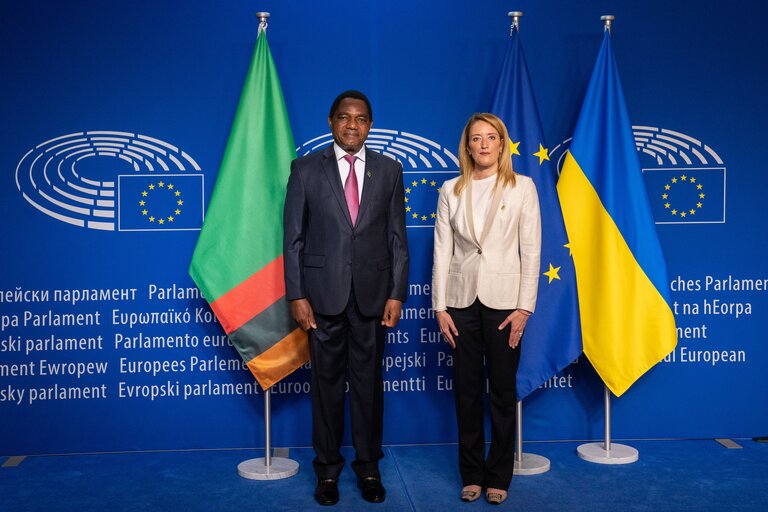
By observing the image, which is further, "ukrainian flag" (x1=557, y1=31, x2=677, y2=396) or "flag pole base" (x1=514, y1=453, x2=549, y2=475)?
"ukrainian flag" (x1=557, y1=31, x2=677, y2=396)

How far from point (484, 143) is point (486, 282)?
591 millimetres

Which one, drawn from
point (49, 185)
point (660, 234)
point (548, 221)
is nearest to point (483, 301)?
point (548, 221)

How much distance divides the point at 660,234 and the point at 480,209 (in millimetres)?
1432

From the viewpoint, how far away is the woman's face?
3.15 meters

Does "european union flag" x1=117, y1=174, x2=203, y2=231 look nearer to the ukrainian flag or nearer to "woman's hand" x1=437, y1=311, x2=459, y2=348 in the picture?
"woman's hand" x1=437, y1=311, x2=459, y2=348

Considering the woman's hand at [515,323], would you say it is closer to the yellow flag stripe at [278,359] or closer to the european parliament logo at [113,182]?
the yellow flag stripe at [278,359]

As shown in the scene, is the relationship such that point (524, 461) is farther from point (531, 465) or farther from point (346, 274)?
point (346, 274)

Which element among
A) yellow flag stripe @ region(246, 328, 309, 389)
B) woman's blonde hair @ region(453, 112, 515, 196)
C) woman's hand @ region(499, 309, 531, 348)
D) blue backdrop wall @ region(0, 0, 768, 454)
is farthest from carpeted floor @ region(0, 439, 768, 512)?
woman's blonde hair @ region(453, 112, 515, 196)

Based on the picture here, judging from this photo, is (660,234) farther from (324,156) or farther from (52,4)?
(52,4)

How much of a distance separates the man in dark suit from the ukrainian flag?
40.6 inches

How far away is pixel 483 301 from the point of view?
3.10 metres

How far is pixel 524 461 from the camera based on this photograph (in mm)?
3666

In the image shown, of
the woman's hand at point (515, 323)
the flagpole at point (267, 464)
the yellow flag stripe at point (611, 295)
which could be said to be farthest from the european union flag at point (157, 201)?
the yellow flag stripe at point (611, 295)

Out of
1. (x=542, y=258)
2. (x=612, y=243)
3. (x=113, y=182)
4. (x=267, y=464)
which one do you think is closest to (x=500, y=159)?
(x=542, y=258)
